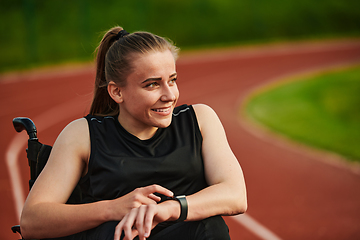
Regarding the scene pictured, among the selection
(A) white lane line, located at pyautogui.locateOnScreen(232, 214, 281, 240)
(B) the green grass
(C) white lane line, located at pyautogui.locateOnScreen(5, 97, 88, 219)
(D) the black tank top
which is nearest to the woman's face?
(D) the black tank top

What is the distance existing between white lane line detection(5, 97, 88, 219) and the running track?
2 centimetres

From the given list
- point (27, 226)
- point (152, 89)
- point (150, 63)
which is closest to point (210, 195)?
point (152, 89)

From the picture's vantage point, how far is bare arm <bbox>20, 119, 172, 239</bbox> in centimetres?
195

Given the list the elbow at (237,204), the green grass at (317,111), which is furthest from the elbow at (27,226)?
the green grass at (317,111)

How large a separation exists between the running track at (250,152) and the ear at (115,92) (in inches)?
8.4

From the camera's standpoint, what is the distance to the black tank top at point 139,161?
7.02 ft

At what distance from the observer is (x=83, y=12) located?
20.2 m

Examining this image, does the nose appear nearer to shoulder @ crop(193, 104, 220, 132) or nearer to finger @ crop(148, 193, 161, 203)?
shoulder @ crop(193, 104, 220, 132)

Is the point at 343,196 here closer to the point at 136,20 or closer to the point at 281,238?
the point at 281,238

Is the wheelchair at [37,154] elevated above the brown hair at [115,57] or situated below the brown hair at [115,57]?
below

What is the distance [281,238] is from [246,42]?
20650mm

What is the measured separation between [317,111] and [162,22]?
48.1 feet

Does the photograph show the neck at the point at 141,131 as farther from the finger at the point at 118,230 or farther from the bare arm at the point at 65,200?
the finger at the point at 118,230

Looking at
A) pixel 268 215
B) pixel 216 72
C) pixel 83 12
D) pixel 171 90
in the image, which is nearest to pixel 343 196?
pixel 268 215
